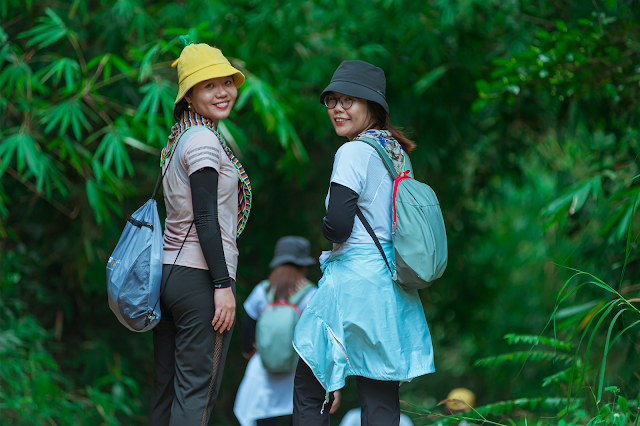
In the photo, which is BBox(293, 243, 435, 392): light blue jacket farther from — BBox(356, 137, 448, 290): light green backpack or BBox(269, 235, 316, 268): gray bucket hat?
BBox(269, 235, 316, 268): gray bucket hat

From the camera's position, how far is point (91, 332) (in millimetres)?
4215

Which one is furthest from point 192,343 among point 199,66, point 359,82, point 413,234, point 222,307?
point 359,82

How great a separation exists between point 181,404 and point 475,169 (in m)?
4.13

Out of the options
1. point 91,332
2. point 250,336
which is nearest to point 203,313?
point 250,336

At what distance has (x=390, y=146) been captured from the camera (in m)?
1.85

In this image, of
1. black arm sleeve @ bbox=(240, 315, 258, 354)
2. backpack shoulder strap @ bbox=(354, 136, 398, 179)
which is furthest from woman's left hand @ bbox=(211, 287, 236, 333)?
black arm sleeve @ bbox=(240, 315, 258, 354)

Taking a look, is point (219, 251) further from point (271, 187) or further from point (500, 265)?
point (500, 265)

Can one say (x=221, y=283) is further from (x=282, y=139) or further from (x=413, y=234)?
(x=282, y=139)

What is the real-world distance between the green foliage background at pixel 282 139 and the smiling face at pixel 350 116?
3.16ft

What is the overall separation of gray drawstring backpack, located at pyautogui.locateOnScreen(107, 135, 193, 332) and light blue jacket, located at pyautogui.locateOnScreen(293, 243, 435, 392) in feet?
1.50

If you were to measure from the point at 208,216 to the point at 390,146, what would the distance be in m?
0.62

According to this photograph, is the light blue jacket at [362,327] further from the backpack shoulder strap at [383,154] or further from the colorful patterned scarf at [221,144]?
the colorful patterned scarf at [221,144]

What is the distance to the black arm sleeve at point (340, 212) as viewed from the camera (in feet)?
5.62

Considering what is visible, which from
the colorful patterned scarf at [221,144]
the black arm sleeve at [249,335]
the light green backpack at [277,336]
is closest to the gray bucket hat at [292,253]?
the light green backpack at [277,336]
